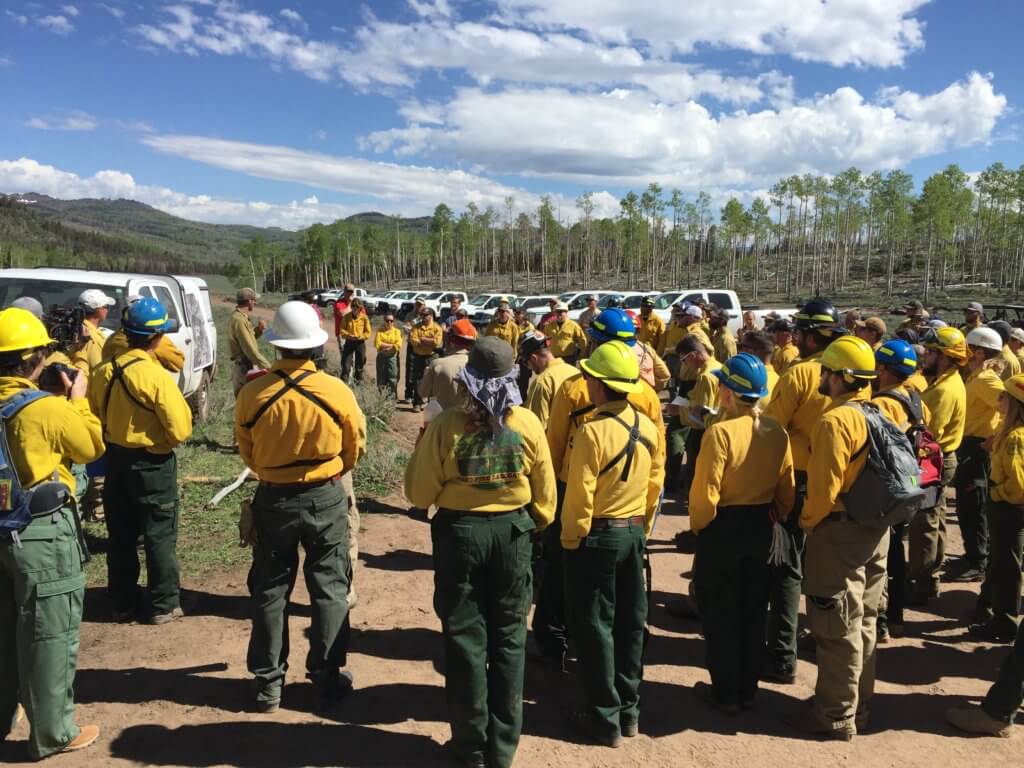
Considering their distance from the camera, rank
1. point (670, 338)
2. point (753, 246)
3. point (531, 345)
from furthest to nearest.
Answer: point (753, 246) < point (670, 338) < point (531, 345)

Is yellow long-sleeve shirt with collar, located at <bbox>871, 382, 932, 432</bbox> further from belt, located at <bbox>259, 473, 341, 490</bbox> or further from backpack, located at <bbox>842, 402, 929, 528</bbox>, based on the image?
belt, located at <bbox>259, 473, 341, 490</bbox>

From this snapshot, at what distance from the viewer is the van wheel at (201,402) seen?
984 centimetres

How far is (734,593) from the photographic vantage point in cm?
367

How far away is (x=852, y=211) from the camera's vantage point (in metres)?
57.2

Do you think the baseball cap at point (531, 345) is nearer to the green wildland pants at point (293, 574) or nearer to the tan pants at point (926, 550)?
the green wildland pants at point (293, 574)

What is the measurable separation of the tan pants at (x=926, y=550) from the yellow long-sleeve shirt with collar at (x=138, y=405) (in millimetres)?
5346

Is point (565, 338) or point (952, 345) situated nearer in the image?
point (952, 345)

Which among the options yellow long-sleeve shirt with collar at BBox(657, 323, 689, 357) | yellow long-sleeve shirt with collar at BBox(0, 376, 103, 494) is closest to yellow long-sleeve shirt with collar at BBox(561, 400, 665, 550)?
yellow long-sleeve shirt with collar at BBox(0, 376, 103, 494)

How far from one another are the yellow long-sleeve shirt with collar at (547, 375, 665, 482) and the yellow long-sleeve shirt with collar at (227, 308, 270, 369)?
4765mm

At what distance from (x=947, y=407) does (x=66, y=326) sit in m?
6.64

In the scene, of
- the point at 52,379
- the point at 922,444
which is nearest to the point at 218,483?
the point at 52,379

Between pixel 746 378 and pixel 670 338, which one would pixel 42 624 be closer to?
pixel 746 378

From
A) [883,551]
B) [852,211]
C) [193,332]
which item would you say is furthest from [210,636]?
[852,211]

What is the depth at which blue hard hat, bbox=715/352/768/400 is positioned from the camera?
3539 mm
